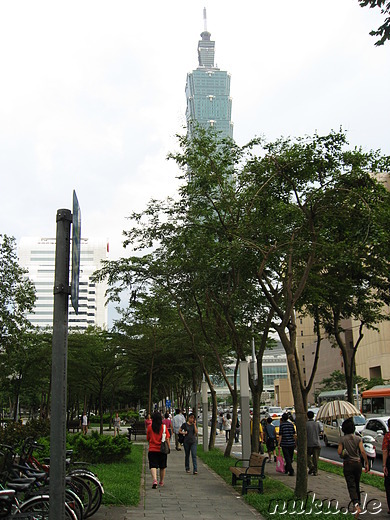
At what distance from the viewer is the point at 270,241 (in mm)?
14625

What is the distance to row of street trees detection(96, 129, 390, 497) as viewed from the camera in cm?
1224

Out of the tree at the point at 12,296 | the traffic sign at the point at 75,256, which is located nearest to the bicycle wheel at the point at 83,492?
the traffic sign at the point at 75,256

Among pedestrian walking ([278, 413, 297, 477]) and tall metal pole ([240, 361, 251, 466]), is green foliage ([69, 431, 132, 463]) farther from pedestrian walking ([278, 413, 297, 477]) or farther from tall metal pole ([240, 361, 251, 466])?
pedestrian walking ([278, 413, 297, 477])

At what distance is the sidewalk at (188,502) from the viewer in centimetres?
990

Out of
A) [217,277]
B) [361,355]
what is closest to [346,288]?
[217,277]

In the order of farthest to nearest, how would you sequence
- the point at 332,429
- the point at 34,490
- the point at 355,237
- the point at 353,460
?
the point at 332,429 → the point at 355,237 → the point at 353,460 → the point at 34,490

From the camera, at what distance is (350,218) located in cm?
1248

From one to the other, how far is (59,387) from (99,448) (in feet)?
46.7

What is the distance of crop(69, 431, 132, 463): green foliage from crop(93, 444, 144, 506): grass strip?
0.99ft

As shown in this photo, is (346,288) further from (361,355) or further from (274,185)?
(361,355)

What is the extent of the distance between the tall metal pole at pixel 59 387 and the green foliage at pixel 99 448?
13.6 metres

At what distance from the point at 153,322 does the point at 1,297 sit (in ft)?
33.4

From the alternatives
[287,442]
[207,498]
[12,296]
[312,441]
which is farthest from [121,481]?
[12,296]

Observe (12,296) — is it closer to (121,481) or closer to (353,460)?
(121,481)
